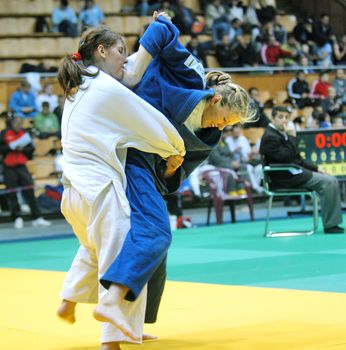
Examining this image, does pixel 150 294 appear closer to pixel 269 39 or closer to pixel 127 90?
Result: pixel 127 90

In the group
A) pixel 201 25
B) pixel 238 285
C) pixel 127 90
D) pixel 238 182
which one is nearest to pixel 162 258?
pixel 127 90

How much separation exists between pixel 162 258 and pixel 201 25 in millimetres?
16867

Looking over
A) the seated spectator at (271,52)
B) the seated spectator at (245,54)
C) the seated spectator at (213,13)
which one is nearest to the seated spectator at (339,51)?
the seated spectator at (271,52)

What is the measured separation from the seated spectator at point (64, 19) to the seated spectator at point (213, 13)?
3598mm

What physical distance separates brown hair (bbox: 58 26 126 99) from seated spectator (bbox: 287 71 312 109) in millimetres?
15155

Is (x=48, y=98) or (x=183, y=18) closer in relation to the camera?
(x=48, y=98)

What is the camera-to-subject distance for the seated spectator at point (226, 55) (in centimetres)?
1997

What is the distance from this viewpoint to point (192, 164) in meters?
5.07

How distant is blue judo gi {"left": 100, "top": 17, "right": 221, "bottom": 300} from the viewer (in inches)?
171

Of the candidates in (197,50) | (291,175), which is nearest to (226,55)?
(197,50)

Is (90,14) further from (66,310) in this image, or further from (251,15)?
(66,310)

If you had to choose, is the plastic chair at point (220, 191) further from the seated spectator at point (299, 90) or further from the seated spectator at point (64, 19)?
the seated spectator at point (64, 19)

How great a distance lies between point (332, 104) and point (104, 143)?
15.5 meters

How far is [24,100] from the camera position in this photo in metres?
16.1
